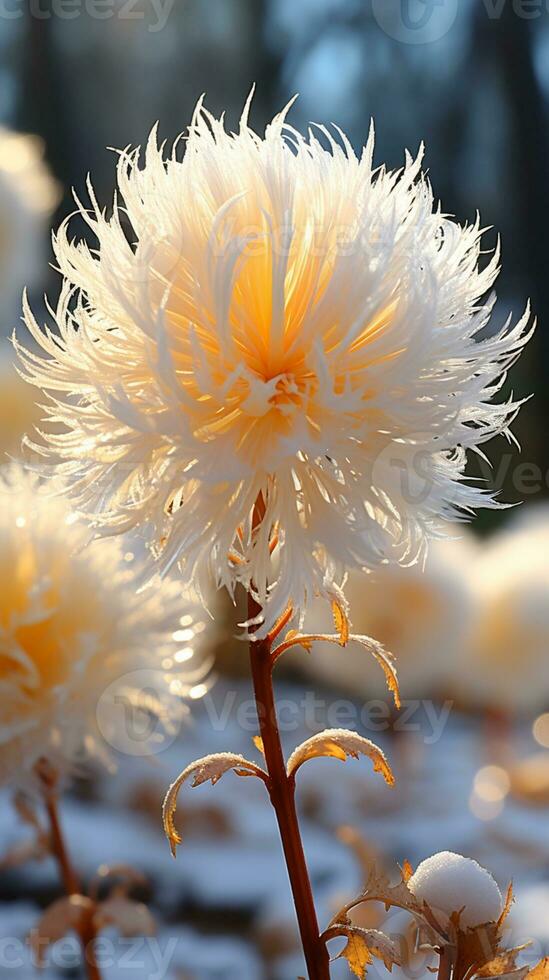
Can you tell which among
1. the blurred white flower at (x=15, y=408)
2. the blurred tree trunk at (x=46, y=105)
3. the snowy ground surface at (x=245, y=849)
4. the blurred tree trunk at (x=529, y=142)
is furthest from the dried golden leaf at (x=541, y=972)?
the blurred tree trunk at (x=46, y=105)

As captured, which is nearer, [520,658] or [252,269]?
[252,269]

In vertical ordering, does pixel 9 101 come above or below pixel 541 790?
above

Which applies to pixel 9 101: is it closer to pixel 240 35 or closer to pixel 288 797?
pixel 240 35

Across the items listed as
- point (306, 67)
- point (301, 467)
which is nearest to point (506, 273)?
point (306, 67)

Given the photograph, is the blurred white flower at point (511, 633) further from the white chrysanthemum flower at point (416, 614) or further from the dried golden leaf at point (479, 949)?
the dried golden leaf at point (479, 949)

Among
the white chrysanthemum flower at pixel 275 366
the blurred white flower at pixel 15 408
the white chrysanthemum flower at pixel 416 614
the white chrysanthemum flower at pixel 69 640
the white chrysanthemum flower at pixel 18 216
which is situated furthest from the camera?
the white chrysanthemum flower at pixel 416 614
